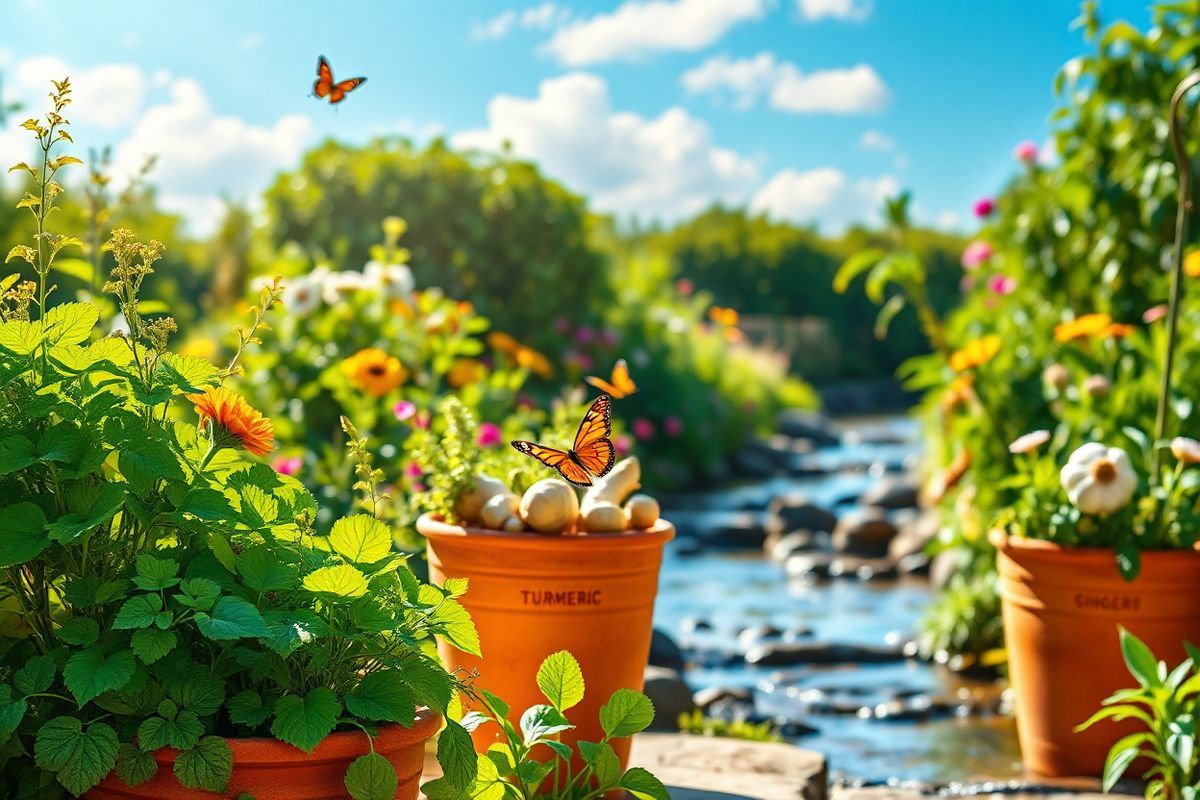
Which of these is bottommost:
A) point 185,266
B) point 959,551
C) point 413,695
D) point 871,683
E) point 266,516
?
point 871,683

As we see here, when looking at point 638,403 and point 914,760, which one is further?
point 638,403

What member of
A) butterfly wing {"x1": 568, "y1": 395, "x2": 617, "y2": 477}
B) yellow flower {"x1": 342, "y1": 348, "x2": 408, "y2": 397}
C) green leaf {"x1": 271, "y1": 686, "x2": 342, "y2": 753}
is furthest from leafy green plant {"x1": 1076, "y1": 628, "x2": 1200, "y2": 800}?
yellow flower {"x1": 342, "y1": 348, "x2": 408, "y2": 397}

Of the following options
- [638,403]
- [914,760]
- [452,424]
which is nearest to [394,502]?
[452,424]

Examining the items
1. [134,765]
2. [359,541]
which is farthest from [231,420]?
[134,765]

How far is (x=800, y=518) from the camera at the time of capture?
8.27 metres

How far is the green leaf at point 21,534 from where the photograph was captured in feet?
4.80

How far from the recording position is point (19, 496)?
5.16 feet

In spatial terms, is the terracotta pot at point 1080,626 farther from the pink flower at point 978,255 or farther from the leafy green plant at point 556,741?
the pink flower at point 978,255

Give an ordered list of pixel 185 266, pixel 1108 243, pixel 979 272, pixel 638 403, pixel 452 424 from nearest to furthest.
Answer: pixel 452 424, pixel 1108 243, pixel 979 272, pixel 638 403, pixel 185 266

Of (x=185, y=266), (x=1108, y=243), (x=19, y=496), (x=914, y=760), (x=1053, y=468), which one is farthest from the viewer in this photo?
(x=185, y=266)

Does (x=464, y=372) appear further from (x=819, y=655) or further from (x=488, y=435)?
(x=819, y=655)

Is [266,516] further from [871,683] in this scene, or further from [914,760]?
[871,683]

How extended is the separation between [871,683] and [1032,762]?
4.54 feet

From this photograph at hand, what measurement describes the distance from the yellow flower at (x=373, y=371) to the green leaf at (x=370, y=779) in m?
2.34
